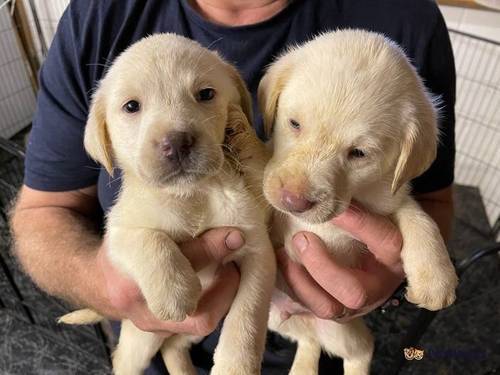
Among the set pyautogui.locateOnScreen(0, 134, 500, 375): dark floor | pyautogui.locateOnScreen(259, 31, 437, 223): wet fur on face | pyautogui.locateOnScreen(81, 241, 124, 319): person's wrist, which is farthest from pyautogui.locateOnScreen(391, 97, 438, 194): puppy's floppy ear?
pyautogui.locateOnScreen(0, 134, 500, 375): dark floor

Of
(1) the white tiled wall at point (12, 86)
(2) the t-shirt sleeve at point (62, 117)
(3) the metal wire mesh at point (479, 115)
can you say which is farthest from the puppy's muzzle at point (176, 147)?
(1) the white tiled wall at point (12, 86)

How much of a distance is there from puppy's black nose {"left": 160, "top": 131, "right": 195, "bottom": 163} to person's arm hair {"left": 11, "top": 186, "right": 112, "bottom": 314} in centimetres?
58

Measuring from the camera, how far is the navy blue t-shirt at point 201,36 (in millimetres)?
1201

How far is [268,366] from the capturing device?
1596 mm

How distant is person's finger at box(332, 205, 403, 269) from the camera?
3.33 feet

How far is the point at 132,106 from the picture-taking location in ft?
3.12

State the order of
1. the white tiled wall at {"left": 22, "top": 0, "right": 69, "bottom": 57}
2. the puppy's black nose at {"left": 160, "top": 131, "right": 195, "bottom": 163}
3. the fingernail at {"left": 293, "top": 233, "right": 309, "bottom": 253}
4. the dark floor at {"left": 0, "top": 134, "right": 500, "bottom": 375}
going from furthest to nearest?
1. the white tiled wall at {"left": 22, "top": 0, "right": 69, "bottom": 57}
2. the dark floor at {"left": 0, "top": 134, "right": 500, "bottom": 375}
3. the fingernail at {"left": 293, "top": 233, "right": 309, "bottom": 253}
4. the puppy's black nose at {"left": 160, "top": 131, "right": 195, "bottom": 163}

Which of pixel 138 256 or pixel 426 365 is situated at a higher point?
pixel 138 256

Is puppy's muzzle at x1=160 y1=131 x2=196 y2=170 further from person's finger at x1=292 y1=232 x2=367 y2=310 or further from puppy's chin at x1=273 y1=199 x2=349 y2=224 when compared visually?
person's finger at x1=292 y1=232 x2=367 y2=310

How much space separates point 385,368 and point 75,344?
1720 mm

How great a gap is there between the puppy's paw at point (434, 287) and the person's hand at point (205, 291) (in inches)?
16.2

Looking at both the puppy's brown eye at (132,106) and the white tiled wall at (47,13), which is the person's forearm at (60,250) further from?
the white tiled wall at (47,13)

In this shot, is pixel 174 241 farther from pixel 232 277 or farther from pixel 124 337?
pixel 124 337

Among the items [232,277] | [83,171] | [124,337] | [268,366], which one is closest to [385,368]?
[268,366]
